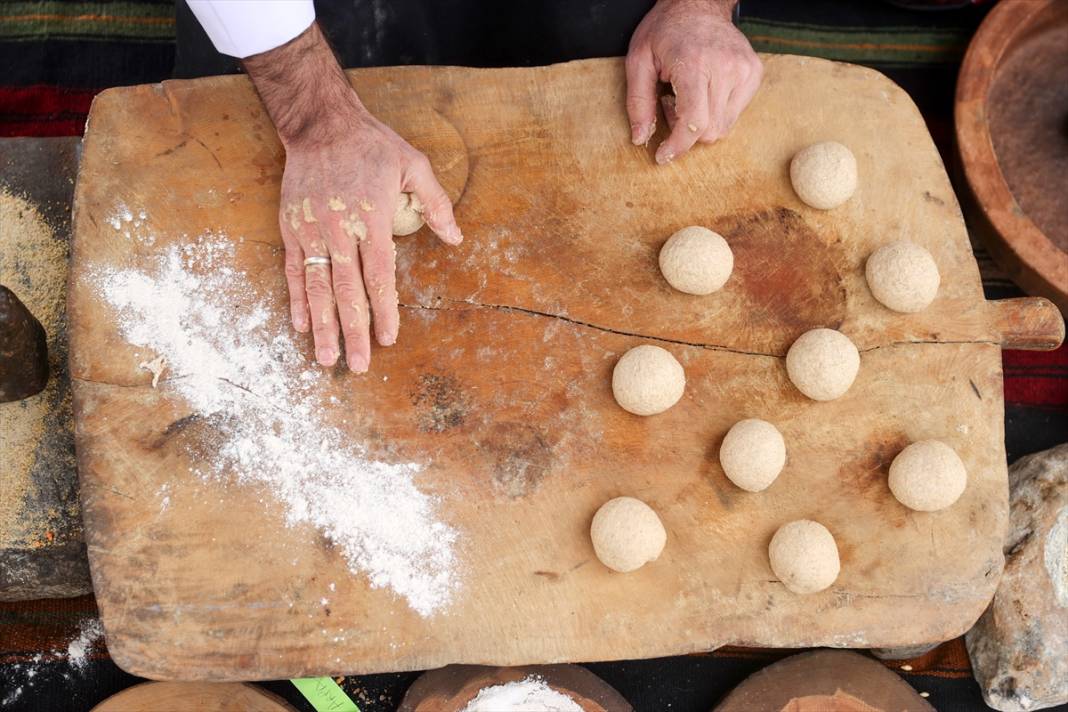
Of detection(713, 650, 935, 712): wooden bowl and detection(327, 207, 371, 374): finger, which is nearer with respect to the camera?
detection(327, 207, 371, 374): finger

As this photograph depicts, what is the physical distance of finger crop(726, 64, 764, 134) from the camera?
6.12 feet

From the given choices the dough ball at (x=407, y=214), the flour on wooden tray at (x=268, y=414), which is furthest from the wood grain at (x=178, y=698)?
the dough ball at (x=407, y=214)

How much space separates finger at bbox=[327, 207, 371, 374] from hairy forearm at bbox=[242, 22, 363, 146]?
0.61 ft

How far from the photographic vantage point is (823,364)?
1.74 metres

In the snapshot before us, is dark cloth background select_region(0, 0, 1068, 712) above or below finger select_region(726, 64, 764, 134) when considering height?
below

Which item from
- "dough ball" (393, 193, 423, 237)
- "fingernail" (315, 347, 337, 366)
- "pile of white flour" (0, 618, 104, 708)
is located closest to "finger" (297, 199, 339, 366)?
"fingernail" (315, 347, 337, 366)

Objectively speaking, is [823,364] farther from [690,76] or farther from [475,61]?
[475,61]

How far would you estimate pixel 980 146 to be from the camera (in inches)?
91.2

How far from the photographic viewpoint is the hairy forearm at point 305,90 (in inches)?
69.7

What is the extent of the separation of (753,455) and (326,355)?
905mm

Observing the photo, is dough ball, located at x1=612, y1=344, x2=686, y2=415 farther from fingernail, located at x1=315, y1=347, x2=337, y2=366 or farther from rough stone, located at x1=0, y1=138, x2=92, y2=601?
rough stone, located at x1=0, y1=138, x2=92, y2=601

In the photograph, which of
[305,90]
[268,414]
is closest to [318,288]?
[268,414]

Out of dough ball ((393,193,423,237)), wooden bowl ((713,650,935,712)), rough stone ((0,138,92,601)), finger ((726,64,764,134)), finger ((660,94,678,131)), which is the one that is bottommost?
wooden bowl ((713,650,935,712))

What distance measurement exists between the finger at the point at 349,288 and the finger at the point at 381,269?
0.02m
